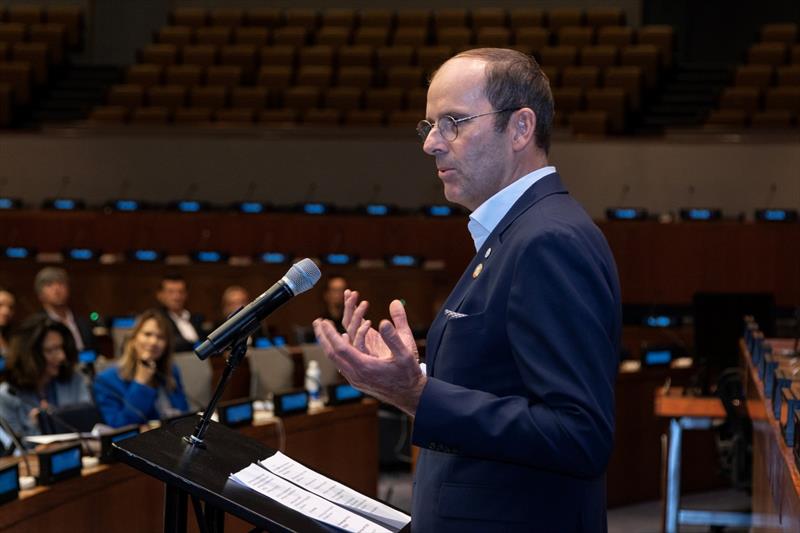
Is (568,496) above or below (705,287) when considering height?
above

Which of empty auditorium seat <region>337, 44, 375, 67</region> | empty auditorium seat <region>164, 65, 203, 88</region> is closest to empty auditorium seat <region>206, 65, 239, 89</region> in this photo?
empty auditorium seat <region>164, 65, 203, 88</region>

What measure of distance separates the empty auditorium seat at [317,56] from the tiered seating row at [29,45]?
289 cm

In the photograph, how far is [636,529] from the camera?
665cm

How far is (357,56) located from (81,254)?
4.02m

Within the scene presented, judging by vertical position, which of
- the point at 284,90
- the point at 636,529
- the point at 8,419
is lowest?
the point at 636,529

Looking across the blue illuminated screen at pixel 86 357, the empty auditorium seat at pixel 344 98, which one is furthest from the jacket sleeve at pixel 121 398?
the empty auditorium seat at pixel 344 98

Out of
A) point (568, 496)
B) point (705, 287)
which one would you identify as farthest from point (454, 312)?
point (705, 287)

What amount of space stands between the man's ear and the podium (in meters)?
0.61

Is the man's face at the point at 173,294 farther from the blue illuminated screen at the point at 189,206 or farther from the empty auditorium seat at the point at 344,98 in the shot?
the empty auditorium seat at the point at 344,98

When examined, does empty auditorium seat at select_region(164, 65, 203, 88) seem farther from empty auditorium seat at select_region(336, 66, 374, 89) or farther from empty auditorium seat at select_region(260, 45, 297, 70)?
empty auditorium seat at select_region(336, 66, 374, 89)

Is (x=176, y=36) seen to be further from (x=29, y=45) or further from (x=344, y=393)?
(x=344, y=393)

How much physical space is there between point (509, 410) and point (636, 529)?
203 inches

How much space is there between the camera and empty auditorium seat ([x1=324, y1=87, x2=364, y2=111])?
12.4 m

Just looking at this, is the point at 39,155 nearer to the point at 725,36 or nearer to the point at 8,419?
the point at 8,419
